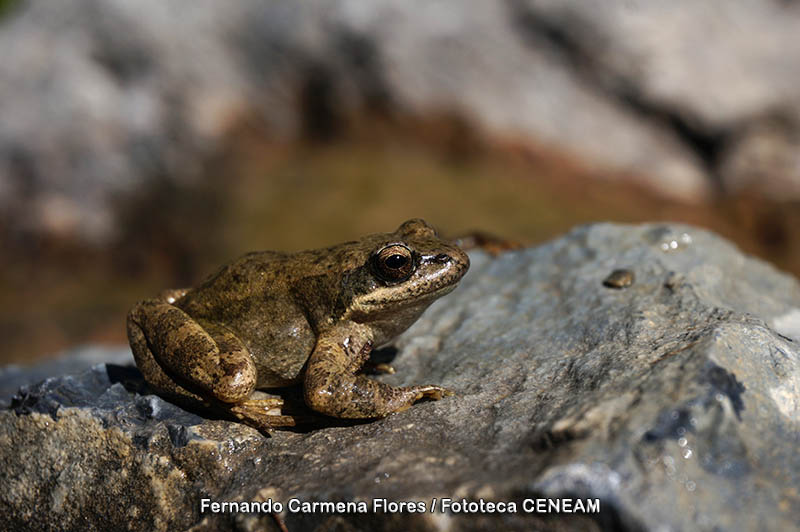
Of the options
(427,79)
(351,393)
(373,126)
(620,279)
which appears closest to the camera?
(351,393)

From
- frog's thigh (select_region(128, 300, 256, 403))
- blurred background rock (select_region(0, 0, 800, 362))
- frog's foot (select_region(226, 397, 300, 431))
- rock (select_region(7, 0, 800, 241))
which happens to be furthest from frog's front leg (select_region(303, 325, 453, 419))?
→ rock (select_region(7, 0, 800, 241))

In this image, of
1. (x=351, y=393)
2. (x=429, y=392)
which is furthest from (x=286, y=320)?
(x=429, y=392)

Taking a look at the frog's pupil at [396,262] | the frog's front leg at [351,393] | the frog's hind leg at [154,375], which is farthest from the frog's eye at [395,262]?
the frog's hind leg at [154,375]

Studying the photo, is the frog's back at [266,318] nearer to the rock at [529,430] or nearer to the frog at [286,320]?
the frog at [286,320]

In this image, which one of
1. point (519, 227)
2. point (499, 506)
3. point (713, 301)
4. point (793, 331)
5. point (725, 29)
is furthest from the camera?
point (725, 29)

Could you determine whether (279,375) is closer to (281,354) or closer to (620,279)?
(281,354)

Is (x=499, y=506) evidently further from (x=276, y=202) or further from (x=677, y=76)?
(x=677, y=76)

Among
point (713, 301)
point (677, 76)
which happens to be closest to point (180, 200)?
point (677, 76)
